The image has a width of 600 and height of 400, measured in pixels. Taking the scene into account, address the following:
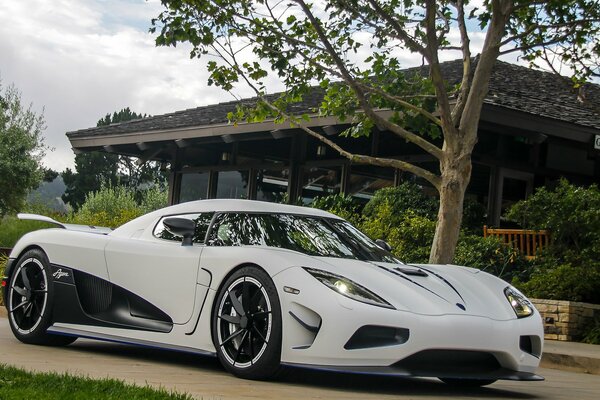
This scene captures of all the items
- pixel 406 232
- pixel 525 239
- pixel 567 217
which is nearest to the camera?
pixel 567 217

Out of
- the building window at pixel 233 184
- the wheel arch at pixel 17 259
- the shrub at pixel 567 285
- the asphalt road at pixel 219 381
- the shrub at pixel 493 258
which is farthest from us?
the building window at pixel 233 184

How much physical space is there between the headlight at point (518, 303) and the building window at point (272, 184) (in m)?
15.3

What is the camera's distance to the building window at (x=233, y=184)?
23.5 metres

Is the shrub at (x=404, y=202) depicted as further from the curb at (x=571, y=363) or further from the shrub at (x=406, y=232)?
the curb at (x=571, y=363)

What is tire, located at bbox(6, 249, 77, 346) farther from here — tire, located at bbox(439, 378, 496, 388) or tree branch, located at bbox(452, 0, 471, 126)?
tree branch, located at bbox(452, 0, 471, 126)

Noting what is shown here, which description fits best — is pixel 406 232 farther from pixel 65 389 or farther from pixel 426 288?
pixel 65 389

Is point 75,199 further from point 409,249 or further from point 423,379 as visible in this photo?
point 423,379

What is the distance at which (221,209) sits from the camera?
7148 millimetres

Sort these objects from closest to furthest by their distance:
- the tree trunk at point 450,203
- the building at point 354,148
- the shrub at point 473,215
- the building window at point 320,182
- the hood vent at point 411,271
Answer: the hood vent at point 411,271, the tree trunk at point 450,203, the shrub at point 473,215, the building at point 354,148, the building window at point 320,182

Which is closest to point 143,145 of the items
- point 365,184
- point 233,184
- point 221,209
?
point 233,184

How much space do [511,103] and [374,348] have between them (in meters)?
11.6

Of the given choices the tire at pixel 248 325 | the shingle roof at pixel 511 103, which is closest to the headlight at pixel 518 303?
the tire at pixel 248 325

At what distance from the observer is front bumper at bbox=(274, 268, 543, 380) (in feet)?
19.0

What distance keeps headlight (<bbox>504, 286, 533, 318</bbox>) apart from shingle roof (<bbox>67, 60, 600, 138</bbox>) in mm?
7270
